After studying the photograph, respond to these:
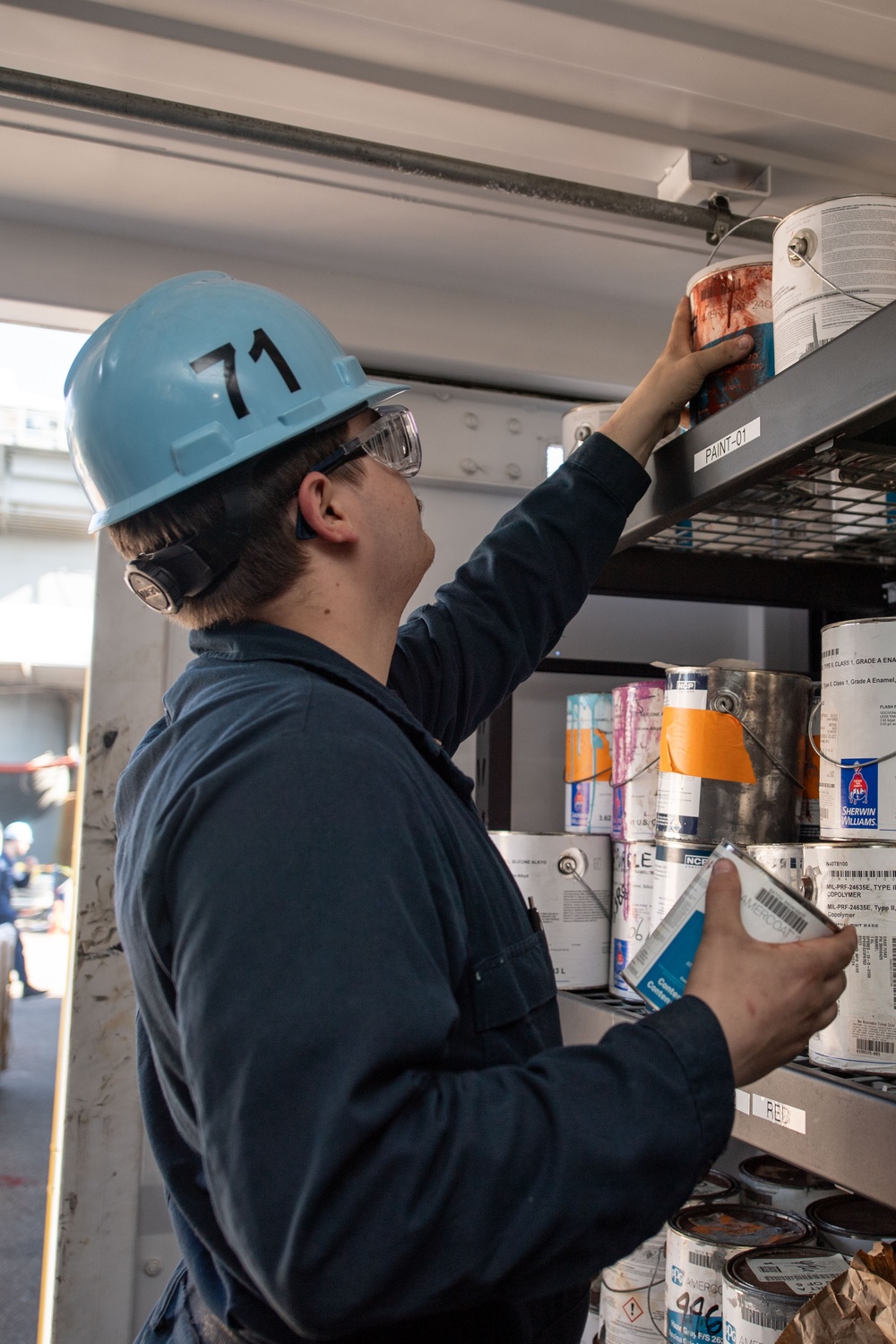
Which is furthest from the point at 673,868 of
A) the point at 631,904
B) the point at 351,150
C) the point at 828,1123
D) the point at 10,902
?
the point at 10,902

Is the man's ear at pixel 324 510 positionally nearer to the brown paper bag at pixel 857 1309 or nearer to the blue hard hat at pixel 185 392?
the blue hard hat at pixel 185 392

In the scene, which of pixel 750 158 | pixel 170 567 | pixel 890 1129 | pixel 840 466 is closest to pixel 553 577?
pixel 840 466

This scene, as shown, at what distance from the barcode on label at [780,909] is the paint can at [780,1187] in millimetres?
761

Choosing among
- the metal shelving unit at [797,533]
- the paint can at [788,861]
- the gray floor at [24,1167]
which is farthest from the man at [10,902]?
the paint can at [788,861]

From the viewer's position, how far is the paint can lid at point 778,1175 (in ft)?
4.62

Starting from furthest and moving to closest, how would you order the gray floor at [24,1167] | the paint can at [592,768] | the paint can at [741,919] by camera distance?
1. the gray floor at [24,1167]
2. the paint can at [592,768]
3. the paint can at [741,919]

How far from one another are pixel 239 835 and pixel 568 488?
2.53 feet

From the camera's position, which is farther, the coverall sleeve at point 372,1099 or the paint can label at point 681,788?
the paint can label at point 681,788

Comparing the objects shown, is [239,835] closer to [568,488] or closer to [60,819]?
[568,488]

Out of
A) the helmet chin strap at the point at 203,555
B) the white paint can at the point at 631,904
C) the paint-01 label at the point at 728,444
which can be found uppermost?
the paint-01 label at the point at 728,444

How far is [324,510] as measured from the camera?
951 mm

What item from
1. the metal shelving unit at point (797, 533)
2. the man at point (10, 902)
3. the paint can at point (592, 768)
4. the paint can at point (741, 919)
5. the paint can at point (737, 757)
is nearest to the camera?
the paint can at point (741, 919)

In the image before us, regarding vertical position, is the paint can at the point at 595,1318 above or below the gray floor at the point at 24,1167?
above

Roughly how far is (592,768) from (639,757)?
0.51 feet
